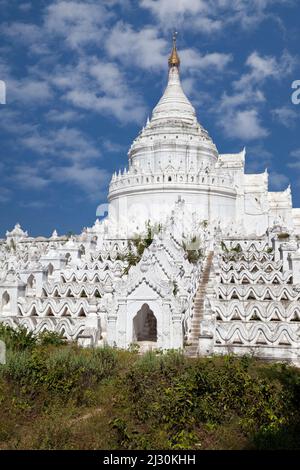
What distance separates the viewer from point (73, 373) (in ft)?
36.2

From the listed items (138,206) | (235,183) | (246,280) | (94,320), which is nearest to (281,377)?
(94,320)

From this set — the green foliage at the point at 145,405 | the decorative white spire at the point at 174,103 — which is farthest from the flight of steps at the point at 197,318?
the decorative white spire at the point at 174,103

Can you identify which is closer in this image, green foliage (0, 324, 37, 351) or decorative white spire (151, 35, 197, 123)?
green foliage (0, 324, 37, 351)

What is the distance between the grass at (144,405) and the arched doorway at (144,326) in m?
4.40

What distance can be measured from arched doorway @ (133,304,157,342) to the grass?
14.4ft

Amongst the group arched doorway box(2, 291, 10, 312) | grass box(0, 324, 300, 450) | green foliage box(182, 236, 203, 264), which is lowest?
grass box(0, 324, 300, 450)

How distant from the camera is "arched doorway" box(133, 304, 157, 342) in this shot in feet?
53.9

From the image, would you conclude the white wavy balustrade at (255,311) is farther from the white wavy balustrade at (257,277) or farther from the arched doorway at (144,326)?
the white wavy balustrade at (257,277)

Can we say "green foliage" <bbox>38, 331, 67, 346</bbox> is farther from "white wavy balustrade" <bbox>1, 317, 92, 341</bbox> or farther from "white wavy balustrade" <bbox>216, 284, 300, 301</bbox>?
"white wavy balustrade" <bbox>216, 284, 300, 301</bbox>

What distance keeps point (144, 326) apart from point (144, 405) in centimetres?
788

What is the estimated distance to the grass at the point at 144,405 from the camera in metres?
8.52

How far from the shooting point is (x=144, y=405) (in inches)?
372

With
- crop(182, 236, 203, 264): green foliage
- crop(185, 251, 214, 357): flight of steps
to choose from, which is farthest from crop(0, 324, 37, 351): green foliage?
crop(182, 236, 203, 264): green foliage
